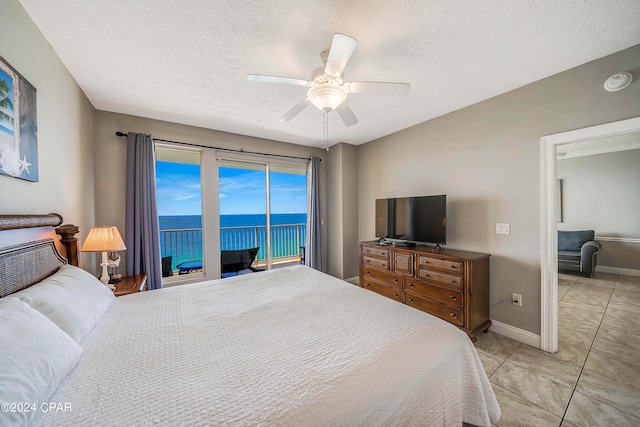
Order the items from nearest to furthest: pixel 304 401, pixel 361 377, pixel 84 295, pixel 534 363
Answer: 1. pixel 304 401
2. pixel 361 377
3. pixel 84 295
4. pixel 534 363

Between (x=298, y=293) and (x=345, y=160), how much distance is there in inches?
118

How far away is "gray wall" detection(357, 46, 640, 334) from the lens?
1973 millimetres

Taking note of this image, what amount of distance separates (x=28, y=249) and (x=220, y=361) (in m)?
1.33

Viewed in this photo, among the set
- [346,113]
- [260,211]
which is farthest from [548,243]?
[260,211]

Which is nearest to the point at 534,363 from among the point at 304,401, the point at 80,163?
the point at 304,401

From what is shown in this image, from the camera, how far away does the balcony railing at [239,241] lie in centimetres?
418

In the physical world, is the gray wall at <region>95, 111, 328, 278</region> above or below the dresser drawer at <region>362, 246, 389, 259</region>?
above

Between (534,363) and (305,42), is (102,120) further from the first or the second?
(534,363)

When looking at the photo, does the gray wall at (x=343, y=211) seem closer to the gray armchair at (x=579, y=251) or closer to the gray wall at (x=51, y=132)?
the gray wall at (x=51, y=132)

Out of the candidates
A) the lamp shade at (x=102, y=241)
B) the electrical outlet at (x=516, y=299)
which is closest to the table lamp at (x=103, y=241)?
the lamp shade at (x=102, y=241)

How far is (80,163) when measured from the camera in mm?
2297

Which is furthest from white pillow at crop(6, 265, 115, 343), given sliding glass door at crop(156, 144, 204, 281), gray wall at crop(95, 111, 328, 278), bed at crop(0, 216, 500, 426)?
sliding glass door at crop(156, 144, 204, 281)

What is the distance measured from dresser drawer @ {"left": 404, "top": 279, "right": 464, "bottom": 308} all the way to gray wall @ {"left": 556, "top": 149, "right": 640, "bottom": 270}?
4.76 m

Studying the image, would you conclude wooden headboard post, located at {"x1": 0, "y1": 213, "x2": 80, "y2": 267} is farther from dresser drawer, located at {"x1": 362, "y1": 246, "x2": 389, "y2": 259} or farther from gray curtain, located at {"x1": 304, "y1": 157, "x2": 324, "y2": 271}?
dresser drawer, located at {"x1": 362, "y1": 246, "x2": 389, "y2": 259}
